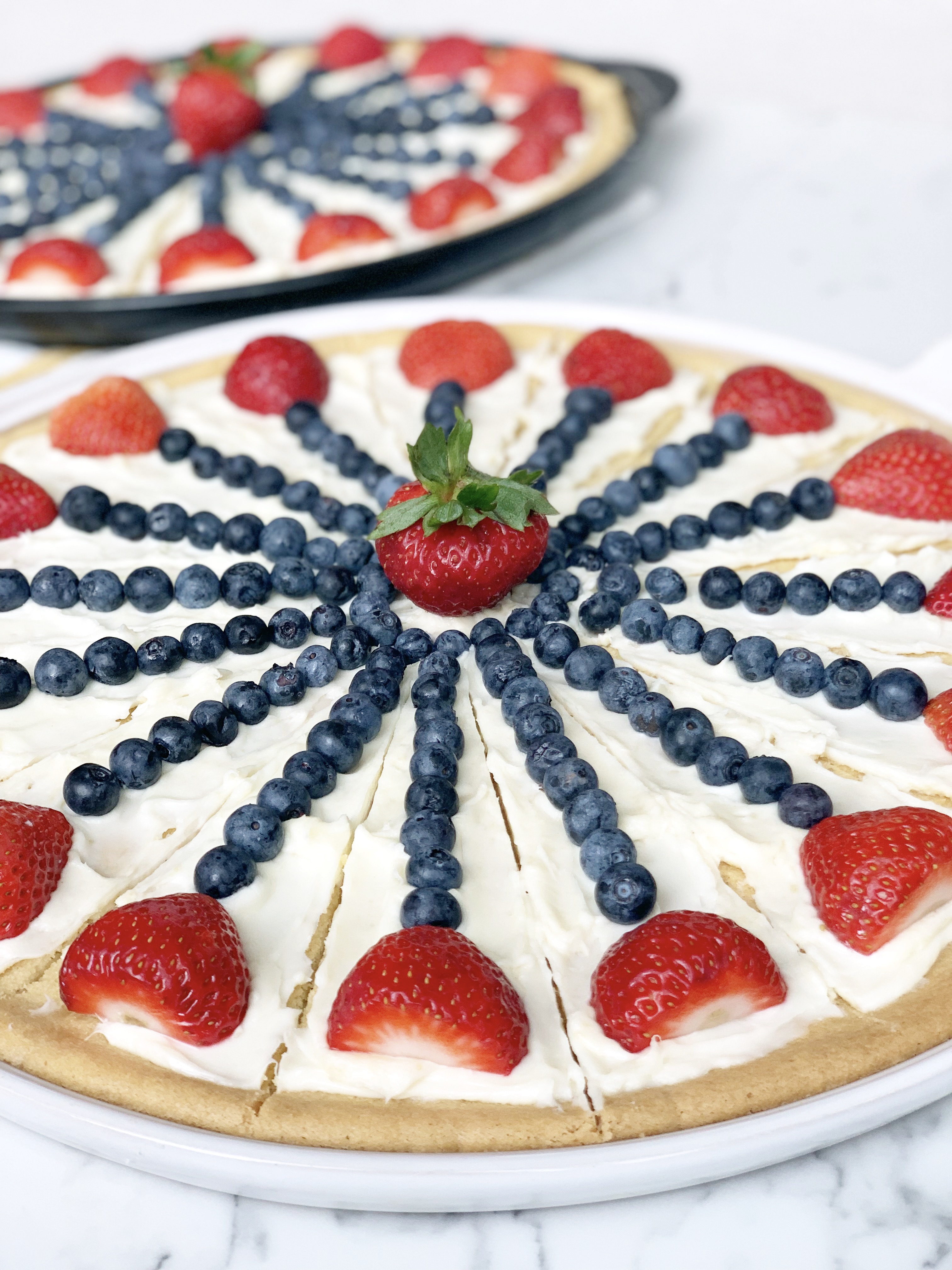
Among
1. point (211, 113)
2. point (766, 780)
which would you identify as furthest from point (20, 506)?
point (211, 113)

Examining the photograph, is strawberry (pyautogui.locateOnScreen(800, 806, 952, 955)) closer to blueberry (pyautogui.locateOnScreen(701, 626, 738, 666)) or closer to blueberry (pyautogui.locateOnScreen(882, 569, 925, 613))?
blueberry (pyautogui.locateOnScreen(701, 626, 738, 666))

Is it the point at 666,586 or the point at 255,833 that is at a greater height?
the point at 666,586

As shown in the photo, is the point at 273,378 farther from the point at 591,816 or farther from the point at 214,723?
the point at 591,816

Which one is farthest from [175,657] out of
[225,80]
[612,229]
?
[225,80]

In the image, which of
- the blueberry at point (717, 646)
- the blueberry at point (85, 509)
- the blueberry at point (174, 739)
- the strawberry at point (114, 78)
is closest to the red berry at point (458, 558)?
the blueberry at point (717, 646)

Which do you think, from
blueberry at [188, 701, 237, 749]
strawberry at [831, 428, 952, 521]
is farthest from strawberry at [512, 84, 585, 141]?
blueberry at [188, 701, 237, 749]

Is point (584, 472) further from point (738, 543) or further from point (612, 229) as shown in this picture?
point (612, 229)
